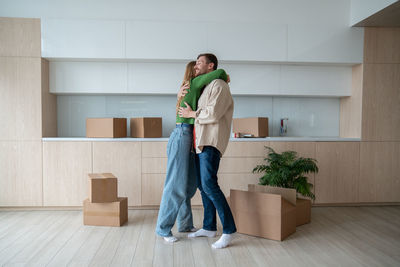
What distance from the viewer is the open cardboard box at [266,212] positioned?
243cm

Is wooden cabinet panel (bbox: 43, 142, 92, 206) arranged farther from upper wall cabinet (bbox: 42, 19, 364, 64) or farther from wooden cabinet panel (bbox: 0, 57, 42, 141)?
upper wall cabinet (bbox: 42, 19, 364, 64)

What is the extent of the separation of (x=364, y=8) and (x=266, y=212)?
7.99 ft

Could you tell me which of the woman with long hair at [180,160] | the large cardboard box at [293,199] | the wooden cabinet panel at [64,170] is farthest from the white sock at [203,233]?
the wooden cabinet panel at [64,170]

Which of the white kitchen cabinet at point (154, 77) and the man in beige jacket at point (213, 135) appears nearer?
the man in beige jacket at point (213, 135)

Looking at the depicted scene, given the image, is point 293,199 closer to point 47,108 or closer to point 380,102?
point 380,102

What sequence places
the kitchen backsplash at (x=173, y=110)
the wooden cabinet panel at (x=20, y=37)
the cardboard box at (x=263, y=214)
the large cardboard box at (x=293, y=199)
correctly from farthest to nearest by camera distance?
the kitchen backsplash at (x=173, y=110)
the wooden cabinet panel at (x=20, y=37)
the large cardboard box at (x=293, y=199)
the cardboard box at (x=263, y=214)

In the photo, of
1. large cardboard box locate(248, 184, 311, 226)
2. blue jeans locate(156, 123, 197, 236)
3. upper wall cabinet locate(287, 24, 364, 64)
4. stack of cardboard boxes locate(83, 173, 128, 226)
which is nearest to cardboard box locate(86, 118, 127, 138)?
stack of cardboard boxes locate(83, 173, 128, 226)

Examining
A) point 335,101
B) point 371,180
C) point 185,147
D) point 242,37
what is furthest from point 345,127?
point 185,147

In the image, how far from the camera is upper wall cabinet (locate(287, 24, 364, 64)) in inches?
138

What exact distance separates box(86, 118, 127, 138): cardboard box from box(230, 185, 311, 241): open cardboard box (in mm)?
1474

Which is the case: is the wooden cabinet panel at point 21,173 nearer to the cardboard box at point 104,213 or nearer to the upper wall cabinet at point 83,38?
the cardboard box at point 104,213

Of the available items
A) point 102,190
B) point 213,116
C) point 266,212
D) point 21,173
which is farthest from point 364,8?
point 21,173

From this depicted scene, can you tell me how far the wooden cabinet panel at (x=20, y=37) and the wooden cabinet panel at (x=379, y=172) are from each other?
375cm

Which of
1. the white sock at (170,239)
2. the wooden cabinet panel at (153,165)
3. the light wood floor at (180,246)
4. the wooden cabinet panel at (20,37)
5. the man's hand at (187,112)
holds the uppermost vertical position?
the wooden cabinet panel at (20,37)
